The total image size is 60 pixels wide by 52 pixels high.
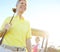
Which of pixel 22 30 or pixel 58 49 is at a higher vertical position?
pixel 22 30

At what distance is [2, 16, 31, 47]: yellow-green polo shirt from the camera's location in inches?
90.1

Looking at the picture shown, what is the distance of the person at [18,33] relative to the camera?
2.28 m

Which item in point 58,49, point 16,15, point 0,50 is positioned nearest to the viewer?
point 0,50

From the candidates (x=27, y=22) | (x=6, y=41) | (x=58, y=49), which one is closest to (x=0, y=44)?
(x=6, y=41)

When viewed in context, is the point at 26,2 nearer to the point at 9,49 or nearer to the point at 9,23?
the point at 9,23

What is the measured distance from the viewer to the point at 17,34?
2316mm

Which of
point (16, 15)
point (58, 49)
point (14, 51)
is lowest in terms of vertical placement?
point (58, 49)

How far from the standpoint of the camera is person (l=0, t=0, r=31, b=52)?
2.28 m

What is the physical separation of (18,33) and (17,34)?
0.05 ft

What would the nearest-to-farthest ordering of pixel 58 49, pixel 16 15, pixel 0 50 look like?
pixel 0 50 → pixel 16 15 → pixel 58 49

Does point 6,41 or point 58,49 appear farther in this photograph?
point 58,49

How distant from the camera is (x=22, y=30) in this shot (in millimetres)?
Answer: 2361

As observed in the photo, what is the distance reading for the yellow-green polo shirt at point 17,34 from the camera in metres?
2.29

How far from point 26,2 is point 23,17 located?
18 cm
